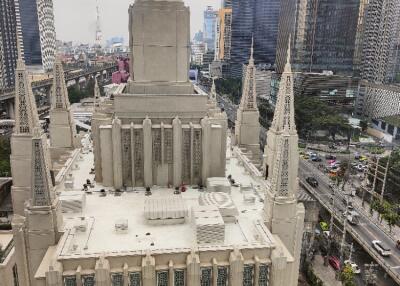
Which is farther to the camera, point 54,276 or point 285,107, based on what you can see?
point 285,107

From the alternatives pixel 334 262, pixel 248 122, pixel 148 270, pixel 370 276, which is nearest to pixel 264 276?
pixel 148 270

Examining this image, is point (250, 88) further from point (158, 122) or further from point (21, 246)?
point (21, 246)

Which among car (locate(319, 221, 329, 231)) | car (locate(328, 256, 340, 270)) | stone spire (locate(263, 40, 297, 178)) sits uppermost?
stone spire (locate(263, 40, 297, 178))

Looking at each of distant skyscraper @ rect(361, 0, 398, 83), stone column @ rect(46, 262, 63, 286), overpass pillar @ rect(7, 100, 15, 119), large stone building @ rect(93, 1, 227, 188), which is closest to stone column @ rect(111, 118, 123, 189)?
large stone building @ rect(93, 1, 227, 188)

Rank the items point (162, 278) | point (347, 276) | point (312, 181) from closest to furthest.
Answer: point (162, 278) → point (347, 276) → point (312, 181)

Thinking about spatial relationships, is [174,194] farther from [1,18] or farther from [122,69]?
[122,69]

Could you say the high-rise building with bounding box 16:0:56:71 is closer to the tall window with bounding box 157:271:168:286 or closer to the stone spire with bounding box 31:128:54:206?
the stone spire with bounding box 31:128:54:206

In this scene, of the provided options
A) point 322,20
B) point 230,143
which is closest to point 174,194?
point 230,143
